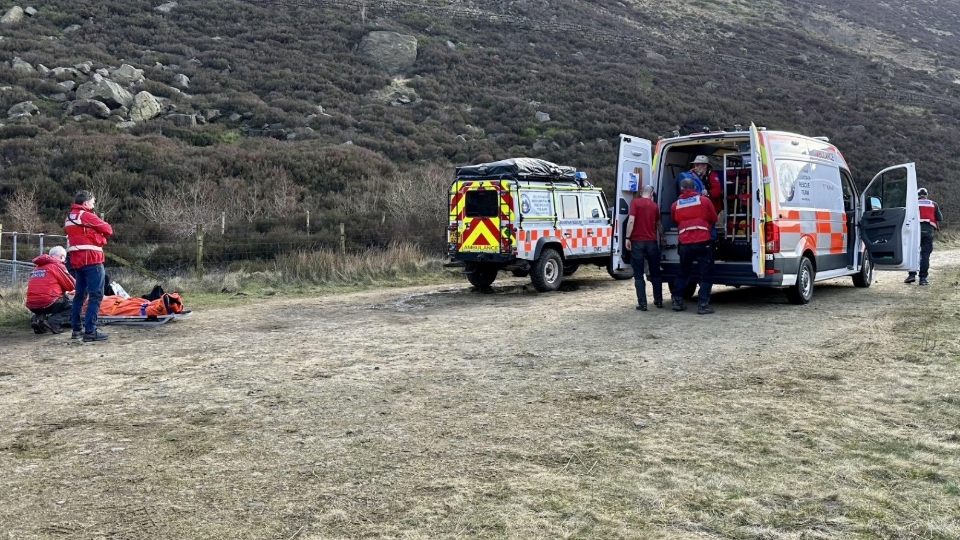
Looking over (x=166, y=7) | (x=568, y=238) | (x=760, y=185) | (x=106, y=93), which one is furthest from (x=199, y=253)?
(x=166, y=7)

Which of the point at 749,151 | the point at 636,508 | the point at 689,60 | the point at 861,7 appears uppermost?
the point at 861,7

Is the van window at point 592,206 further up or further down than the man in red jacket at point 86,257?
further up

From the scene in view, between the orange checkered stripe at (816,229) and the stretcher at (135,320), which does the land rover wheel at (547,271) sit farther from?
the stretcher at (135,320)

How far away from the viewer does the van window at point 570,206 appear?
12.9m

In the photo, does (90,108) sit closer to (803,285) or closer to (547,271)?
(547,271)

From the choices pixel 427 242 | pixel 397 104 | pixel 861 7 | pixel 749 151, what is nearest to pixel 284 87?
pixel 397 104

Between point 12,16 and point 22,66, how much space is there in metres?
6.68

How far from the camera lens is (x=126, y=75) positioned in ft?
102

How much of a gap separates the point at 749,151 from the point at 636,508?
7659mm

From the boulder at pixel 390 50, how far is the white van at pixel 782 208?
30449mm

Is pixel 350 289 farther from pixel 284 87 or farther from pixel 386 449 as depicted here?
pixel 284 87

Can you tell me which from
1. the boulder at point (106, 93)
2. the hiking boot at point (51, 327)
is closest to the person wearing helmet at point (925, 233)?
the hiking boot at point (51, 327)

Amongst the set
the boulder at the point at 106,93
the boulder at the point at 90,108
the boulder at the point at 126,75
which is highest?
the boulder at the point at 126,75

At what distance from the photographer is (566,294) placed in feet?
39.6
